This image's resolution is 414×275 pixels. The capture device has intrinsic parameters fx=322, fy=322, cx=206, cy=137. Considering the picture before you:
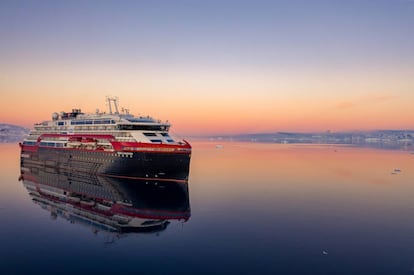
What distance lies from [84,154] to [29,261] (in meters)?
46.7

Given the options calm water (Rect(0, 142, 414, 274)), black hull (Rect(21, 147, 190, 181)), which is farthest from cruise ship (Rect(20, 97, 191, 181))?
calm water (Rect(0, 142, 414, 274))

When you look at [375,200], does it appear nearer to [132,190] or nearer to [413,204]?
[413,204]

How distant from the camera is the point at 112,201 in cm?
4734

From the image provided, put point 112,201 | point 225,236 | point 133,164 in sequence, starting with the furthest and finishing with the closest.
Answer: point 133,164 < point 112,201 < point 225,236

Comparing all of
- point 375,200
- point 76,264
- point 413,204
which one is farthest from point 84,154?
point 413,204

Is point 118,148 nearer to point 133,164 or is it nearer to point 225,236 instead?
point 133,164

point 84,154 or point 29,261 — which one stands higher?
point 84,154

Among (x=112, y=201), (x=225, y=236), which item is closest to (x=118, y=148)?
(x=112, y=201)

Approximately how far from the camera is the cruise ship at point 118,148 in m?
58.9

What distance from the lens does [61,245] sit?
29922 mm

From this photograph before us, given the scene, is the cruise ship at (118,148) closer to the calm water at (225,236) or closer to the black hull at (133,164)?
the black hull at (133,164)

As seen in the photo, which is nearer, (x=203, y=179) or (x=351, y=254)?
(x=351, y=254)

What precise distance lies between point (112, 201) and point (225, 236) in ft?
70.4

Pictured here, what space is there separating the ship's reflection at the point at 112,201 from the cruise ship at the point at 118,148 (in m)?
2.30
